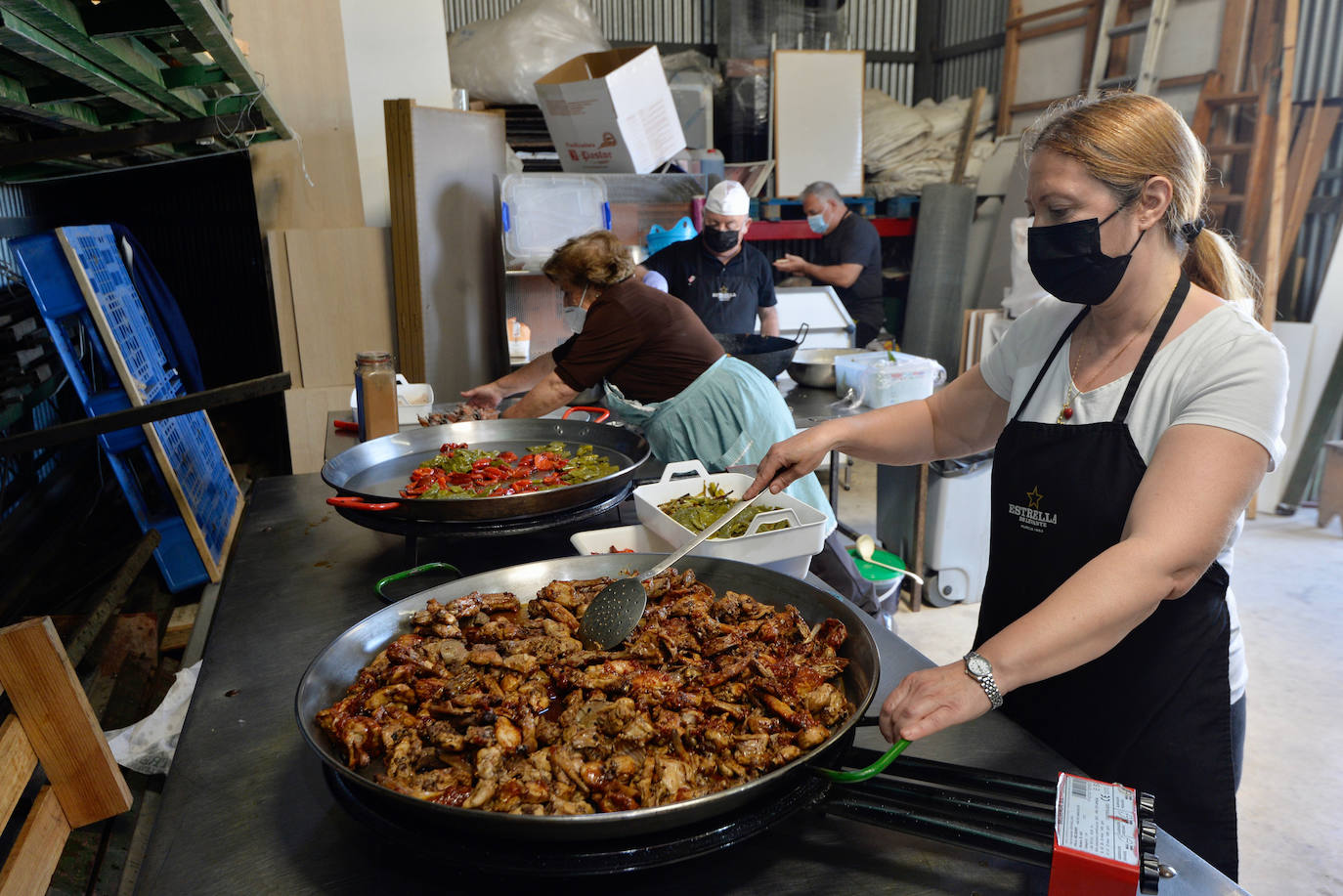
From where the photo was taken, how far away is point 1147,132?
138 centimetres

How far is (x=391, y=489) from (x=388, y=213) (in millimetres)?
3924

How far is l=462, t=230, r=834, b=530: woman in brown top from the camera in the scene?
3088mm

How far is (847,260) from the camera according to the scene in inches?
263

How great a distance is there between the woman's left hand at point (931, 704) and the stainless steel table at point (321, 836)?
14cm

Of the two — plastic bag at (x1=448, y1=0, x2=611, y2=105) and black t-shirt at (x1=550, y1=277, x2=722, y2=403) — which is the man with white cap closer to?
black t-shirt at (x1=550, y1=277, x2=722, y2=403)

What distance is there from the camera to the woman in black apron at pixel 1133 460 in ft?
4.05

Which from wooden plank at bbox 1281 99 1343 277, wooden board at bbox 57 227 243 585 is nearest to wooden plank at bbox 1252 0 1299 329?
wooden plank at bbox 1281 99 1343 277

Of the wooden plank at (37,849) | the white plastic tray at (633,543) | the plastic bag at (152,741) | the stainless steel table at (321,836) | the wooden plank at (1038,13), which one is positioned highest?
the wooden plank at (1038,13)

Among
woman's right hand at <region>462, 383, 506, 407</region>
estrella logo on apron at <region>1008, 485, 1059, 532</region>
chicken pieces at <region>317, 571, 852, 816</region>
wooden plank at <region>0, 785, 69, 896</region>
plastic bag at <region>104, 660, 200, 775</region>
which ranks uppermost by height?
estrella logo on apron at <region>1008, 485, 1059, 532</region>

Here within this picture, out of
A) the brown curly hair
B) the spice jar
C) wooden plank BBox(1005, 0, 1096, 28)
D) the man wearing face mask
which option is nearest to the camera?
the spice jar

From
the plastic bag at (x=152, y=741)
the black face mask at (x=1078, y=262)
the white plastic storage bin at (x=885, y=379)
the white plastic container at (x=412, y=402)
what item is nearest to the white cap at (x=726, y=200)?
the white plastic storage bin at (x=885, y=379)

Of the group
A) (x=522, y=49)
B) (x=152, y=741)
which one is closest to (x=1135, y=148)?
(x=152, y=741)

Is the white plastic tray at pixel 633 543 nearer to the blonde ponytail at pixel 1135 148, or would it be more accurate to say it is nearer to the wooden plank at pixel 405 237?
the blonde ponytail at pixel 1135 148

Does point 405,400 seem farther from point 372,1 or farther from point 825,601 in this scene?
point 372,1
